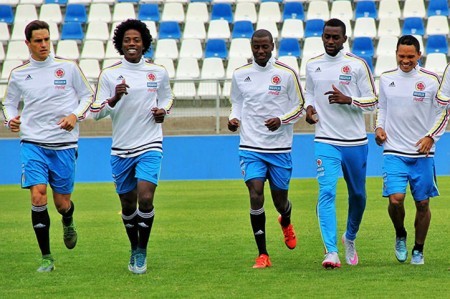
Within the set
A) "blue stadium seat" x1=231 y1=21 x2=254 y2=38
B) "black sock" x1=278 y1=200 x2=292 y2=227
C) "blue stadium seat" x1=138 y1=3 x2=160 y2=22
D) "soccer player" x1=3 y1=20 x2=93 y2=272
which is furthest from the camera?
"blue stadium seat" x1=138 y1=3 x2=160 y2=22

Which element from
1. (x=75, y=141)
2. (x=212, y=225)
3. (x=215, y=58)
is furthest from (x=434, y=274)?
(x=215, y=58)

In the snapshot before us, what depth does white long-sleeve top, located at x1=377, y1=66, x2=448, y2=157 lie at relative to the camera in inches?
406

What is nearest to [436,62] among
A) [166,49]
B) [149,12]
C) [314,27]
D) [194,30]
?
[314,27]

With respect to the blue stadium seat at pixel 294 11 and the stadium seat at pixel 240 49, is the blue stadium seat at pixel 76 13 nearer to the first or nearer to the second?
the stadium seat at pixel 240 49

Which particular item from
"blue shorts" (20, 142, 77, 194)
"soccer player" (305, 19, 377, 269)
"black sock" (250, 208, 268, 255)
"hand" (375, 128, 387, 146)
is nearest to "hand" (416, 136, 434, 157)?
"hand" (375, 128, 387, 146)

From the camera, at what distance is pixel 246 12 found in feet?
94.4

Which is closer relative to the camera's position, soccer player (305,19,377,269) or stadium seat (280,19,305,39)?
soccer player (305,19,377,269)

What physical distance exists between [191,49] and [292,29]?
2.77 metres

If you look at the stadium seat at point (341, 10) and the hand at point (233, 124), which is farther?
the stadium seat at point (341, 10)

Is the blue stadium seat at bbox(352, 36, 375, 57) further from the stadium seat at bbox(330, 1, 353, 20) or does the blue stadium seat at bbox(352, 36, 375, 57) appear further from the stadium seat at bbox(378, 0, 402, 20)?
the stadium seat at bbox(378, 0, 402, 20)

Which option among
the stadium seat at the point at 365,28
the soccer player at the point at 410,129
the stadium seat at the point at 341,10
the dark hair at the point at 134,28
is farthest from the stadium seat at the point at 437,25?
the dark hair at the point at 134,28

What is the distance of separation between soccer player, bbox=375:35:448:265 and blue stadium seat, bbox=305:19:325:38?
17.8 meters

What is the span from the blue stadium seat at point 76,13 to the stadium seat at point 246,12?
13.9 ft

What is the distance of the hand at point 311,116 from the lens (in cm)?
1026
